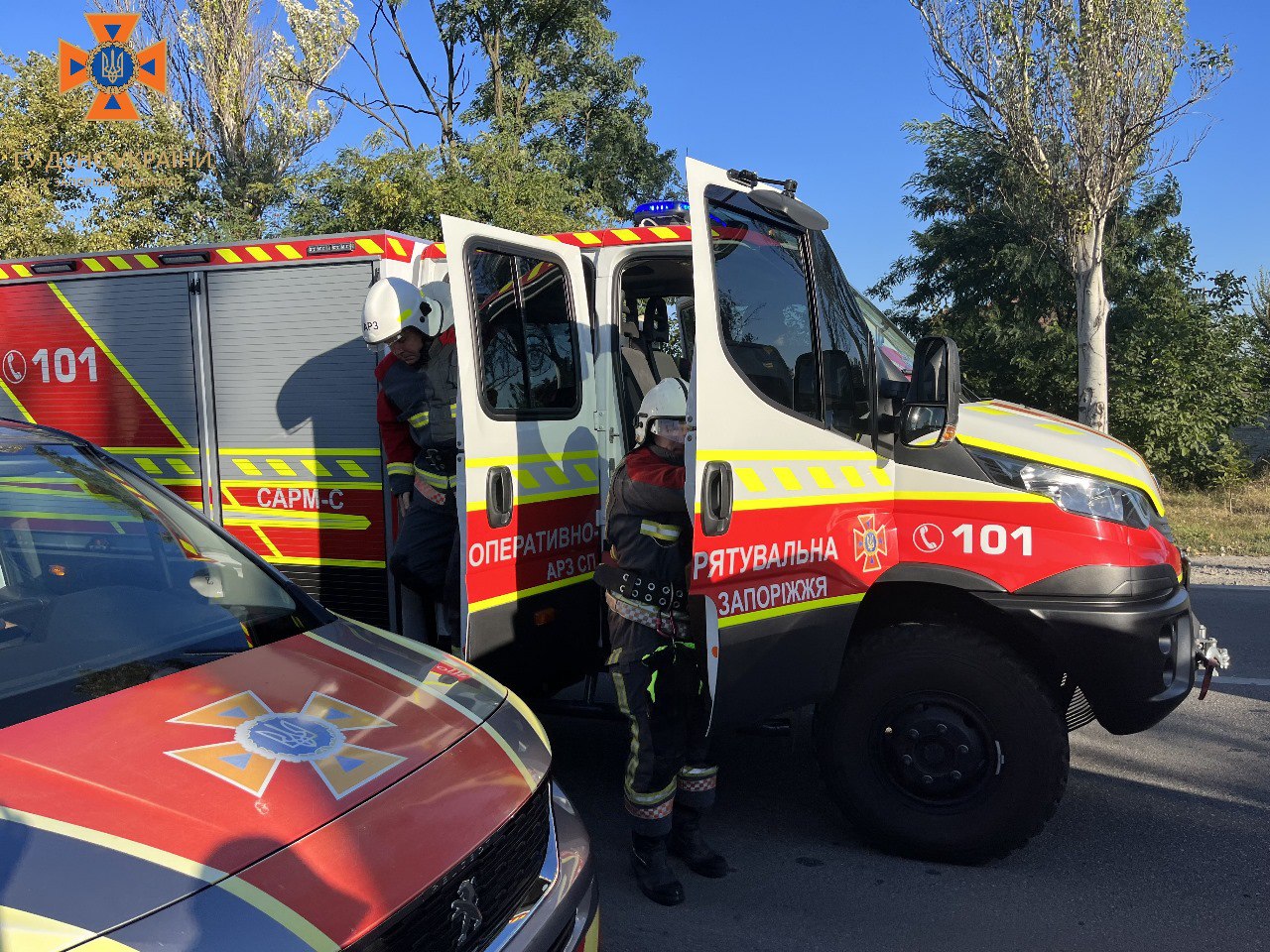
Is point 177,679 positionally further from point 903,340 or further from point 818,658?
point 903,340

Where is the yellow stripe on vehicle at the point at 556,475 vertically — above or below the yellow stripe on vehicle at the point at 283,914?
above

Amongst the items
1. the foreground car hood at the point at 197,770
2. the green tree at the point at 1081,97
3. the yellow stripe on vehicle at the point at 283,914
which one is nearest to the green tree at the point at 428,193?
the green tree at the point at 1081,97

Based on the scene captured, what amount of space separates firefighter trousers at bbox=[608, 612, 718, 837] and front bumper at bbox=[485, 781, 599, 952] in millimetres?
891

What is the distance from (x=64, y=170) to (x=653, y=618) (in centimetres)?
1436

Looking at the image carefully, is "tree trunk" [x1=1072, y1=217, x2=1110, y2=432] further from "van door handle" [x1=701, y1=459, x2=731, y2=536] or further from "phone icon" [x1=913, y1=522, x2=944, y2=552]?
"van door handle" [x1=701, y1=459, x2=731, y2=536]

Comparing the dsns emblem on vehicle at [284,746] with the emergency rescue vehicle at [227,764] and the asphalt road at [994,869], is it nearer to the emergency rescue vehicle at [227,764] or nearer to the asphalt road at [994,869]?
the emergency rescue vehicle at [227,764]

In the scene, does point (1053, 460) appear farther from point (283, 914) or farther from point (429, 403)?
point (283, 914)

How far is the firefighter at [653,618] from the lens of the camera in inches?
134

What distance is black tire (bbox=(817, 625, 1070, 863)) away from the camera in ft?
11.2

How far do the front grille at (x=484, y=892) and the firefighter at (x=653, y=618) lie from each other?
3.42 feet


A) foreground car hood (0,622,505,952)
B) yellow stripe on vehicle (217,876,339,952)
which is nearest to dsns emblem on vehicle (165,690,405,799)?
foreground car hood (0,622,505,952)

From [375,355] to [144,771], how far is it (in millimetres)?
2858

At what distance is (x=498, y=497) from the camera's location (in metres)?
3.72

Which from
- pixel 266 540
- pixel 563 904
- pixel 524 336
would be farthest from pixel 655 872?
pixel 266 540
